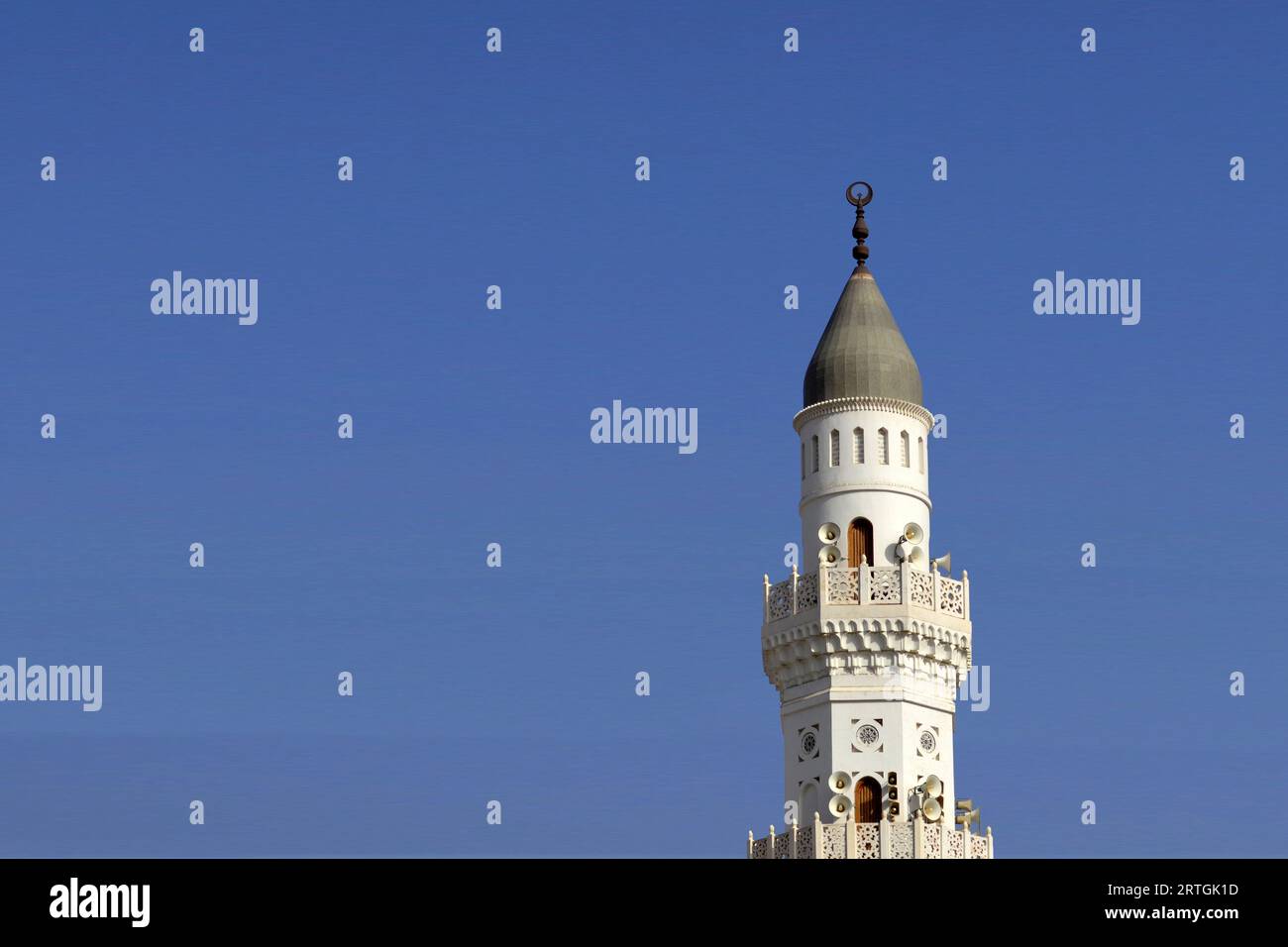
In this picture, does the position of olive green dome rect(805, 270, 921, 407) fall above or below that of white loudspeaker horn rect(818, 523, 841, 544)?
above

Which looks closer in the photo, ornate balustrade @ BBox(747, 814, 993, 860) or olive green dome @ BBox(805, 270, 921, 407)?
ornate balustrade @ BBox(747, 814, 993, 860)

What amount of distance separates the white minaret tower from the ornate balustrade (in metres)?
0.04

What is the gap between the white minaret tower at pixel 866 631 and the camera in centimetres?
6116

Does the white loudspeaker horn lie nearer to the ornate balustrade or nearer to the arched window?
the arched window

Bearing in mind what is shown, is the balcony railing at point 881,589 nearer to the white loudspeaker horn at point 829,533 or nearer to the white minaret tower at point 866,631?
the white minaret tower at point 866,631

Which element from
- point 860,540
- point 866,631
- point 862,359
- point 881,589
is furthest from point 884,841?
point 862,359

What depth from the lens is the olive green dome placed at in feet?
212

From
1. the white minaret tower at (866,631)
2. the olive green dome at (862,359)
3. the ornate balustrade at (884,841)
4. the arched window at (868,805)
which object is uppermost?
the olive green dome at (862,359)

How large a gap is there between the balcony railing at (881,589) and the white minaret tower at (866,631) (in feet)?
0.12

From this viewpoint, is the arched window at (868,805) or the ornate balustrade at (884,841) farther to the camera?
the arched window at (868,805)

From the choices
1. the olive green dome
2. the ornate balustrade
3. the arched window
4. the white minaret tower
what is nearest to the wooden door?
the white minaret tower

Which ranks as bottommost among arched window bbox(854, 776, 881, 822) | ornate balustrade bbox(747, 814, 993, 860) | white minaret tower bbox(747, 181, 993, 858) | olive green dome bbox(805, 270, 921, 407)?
ornate balustrade bbox(747, 814, 993, 860)

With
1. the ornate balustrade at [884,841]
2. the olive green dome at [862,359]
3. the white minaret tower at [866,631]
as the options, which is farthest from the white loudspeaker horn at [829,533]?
the ornate balustrade at [884,841]
